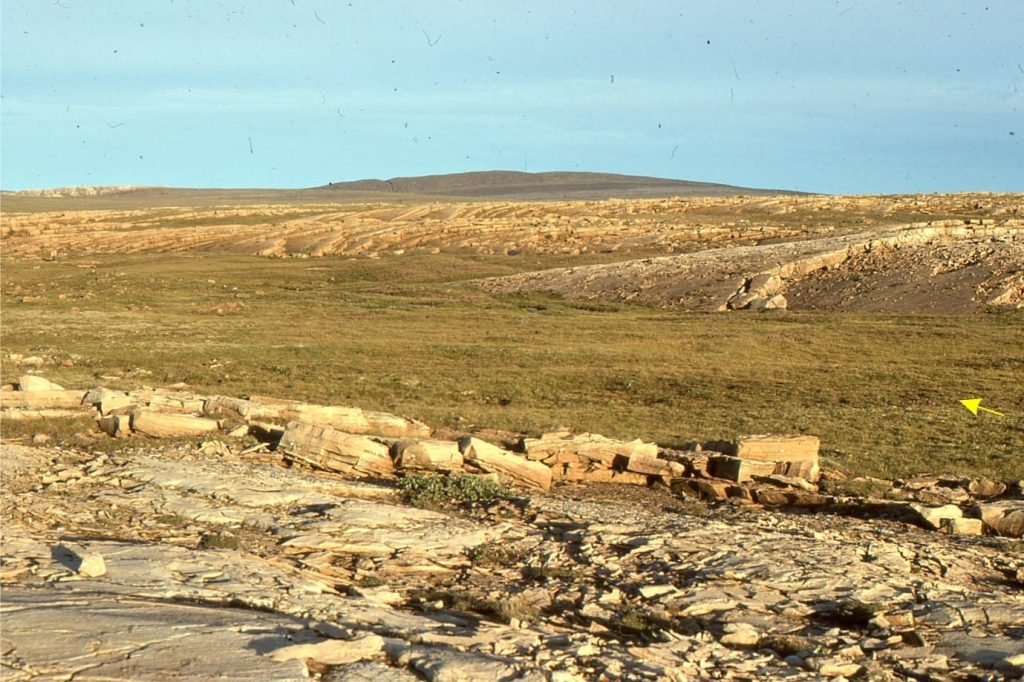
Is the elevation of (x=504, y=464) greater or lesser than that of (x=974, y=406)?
greater

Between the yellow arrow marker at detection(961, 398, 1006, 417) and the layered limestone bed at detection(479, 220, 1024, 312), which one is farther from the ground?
the layered limestone bed at detection(479, 220, 1024, 312)

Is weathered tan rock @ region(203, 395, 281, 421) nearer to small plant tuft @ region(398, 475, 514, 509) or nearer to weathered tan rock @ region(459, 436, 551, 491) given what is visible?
weathered tan rock @ region(459, 436, 551, 491)

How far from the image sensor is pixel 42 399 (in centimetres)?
1861

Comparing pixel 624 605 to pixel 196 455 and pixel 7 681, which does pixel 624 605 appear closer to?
pixel 7 681

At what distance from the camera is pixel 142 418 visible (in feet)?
54.5

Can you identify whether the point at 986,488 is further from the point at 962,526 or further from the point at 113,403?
the point at 113,403

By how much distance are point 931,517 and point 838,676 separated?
563cm

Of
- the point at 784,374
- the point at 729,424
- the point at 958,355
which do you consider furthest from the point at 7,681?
the point at 958,355

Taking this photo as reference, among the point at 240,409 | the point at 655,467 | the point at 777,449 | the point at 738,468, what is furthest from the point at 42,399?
the point at 777,449

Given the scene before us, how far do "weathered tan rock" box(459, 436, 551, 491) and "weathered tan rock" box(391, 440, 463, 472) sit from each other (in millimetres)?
154

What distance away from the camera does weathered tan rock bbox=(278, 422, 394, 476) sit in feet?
50.1

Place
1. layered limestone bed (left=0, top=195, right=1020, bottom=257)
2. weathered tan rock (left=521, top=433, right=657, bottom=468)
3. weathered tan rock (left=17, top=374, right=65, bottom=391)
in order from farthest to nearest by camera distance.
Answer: layered limestone bed (left=0, top=195, right=1020, bottom=257) < weathered tan rock (left=17, top=374, right=65, bottom=391) < weathered tan rock (left=521, top=433, right=657, bottom=468)

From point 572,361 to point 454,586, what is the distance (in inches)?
859

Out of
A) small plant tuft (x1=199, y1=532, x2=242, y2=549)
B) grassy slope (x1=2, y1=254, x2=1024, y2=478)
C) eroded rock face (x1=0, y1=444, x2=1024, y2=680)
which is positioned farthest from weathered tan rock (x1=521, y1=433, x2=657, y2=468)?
small plant tuft (x1=199, y1=532, x2=242, y2=549)
